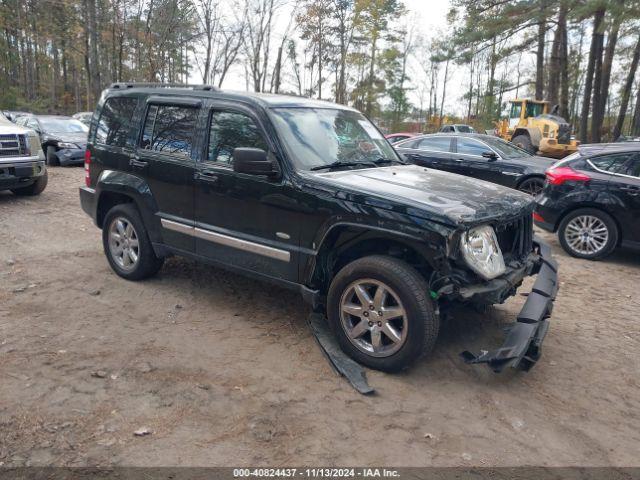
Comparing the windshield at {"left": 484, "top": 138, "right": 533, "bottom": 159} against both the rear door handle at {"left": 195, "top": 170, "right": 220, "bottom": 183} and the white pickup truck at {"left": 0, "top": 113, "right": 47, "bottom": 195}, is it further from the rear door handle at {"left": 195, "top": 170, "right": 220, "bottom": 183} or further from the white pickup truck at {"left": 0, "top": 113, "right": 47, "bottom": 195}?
the white pickup truck at {"left": 0, "top": 113, "right": 47, "bottom": 195}

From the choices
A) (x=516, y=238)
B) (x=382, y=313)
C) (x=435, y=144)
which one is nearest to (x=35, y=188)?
(x=435, y=144)

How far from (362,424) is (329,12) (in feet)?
124

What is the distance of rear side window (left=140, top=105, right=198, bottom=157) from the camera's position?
15.7ft

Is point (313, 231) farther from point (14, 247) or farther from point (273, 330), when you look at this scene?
point (14, 247)

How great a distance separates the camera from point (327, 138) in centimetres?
456

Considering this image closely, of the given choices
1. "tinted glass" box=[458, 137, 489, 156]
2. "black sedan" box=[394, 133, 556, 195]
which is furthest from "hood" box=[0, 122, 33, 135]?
"tinted glass" box=[458, 137, 489, 156]

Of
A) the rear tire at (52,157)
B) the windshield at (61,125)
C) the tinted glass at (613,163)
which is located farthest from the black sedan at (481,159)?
the windshield at (61,125)

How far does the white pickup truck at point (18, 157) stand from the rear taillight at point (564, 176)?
889 centimetres

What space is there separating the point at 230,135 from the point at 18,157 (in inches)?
251

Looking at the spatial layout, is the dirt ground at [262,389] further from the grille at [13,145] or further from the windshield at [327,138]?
the grille at [13,145]

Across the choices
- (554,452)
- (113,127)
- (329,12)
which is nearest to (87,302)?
(113,127)

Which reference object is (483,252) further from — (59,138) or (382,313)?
(59,138)

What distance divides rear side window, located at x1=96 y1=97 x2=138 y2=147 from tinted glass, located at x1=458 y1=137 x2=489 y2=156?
294 inches

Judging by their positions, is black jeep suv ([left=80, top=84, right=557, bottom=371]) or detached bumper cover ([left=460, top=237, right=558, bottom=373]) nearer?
detached bumper cover ([left=460, top=237, right=558, bottom=373])
